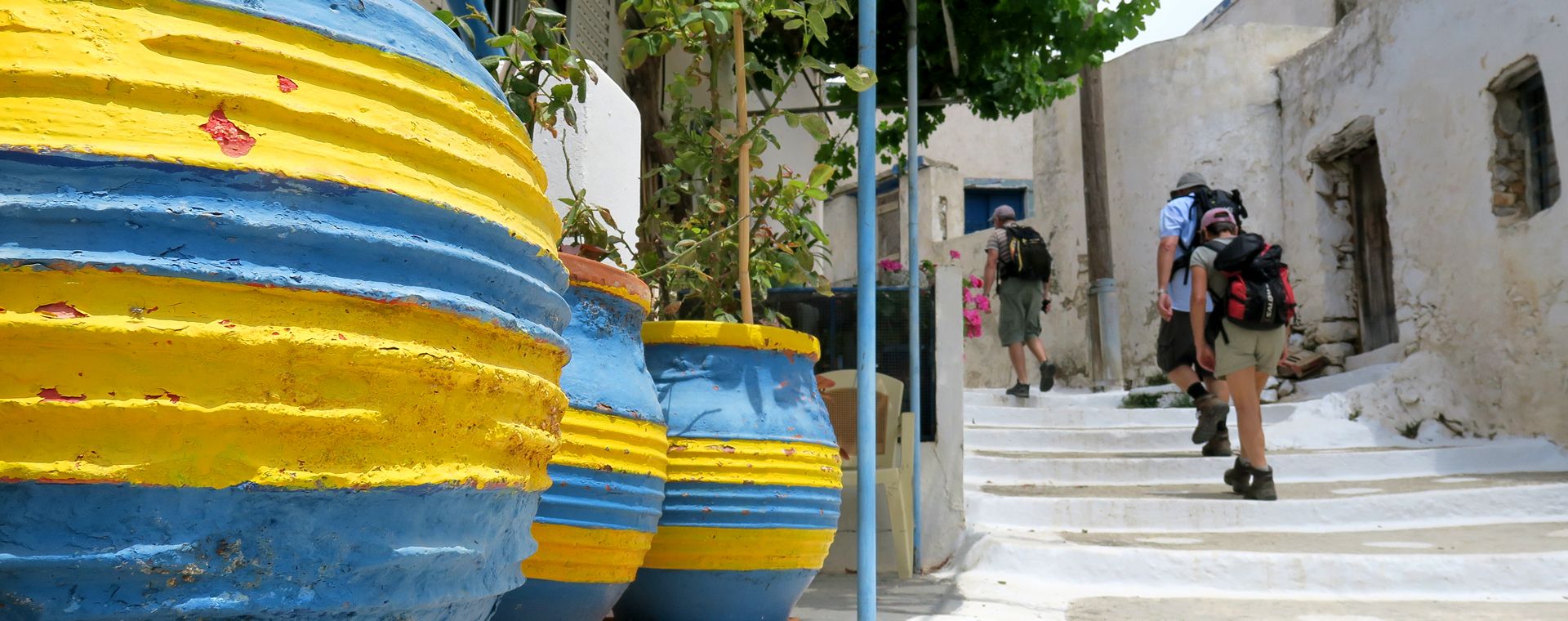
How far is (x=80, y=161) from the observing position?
712 mm

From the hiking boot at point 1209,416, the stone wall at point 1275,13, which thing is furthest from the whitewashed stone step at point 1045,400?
the stone wall at point 1275,13

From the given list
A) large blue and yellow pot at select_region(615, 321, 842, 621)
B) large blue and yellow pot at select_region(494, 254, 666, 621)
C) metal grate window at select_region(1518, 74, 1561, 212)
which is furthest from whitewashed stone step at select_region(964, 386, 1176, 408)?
large blue and yellow pot at select_region(494, 254, 666, 621)

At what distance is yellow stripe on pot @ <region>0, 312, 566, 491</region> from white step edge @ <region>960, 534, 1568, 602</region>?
9.78 feet

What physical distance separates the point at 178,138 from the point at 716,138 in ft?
4.70

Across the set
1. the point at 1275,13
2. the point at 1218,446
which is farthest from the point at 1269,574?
the point at 1275,13

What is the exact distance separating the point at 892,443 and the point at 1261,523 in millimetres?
1650

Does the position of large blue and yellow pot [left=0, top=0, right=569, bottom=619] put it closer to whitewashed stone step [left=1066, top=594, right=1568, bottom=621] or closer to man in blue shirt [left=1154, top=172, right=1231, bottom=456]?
whitewashed stone step [left=1066, top=594, right=1568, bottom=621]

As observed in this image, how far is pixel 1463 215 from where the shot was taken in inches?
257

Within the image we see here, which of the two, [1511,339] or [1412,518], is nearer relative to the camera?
[1412,518]

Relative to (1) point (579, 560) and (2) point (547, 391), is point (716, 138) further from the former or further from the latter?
(2) point (547, 391)

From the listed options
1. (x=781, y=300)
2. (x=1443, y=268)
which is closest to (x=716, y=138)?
(x=781, y=300)

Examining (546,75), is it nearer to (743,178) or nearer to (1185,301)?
(743,178)

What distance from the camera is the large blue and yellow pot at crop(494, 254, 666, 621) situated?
4.64ft

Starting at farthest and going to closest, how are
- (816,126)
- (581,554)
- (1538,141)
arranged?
1. (1538,141)
2. (816,126)
3. (581,554)
